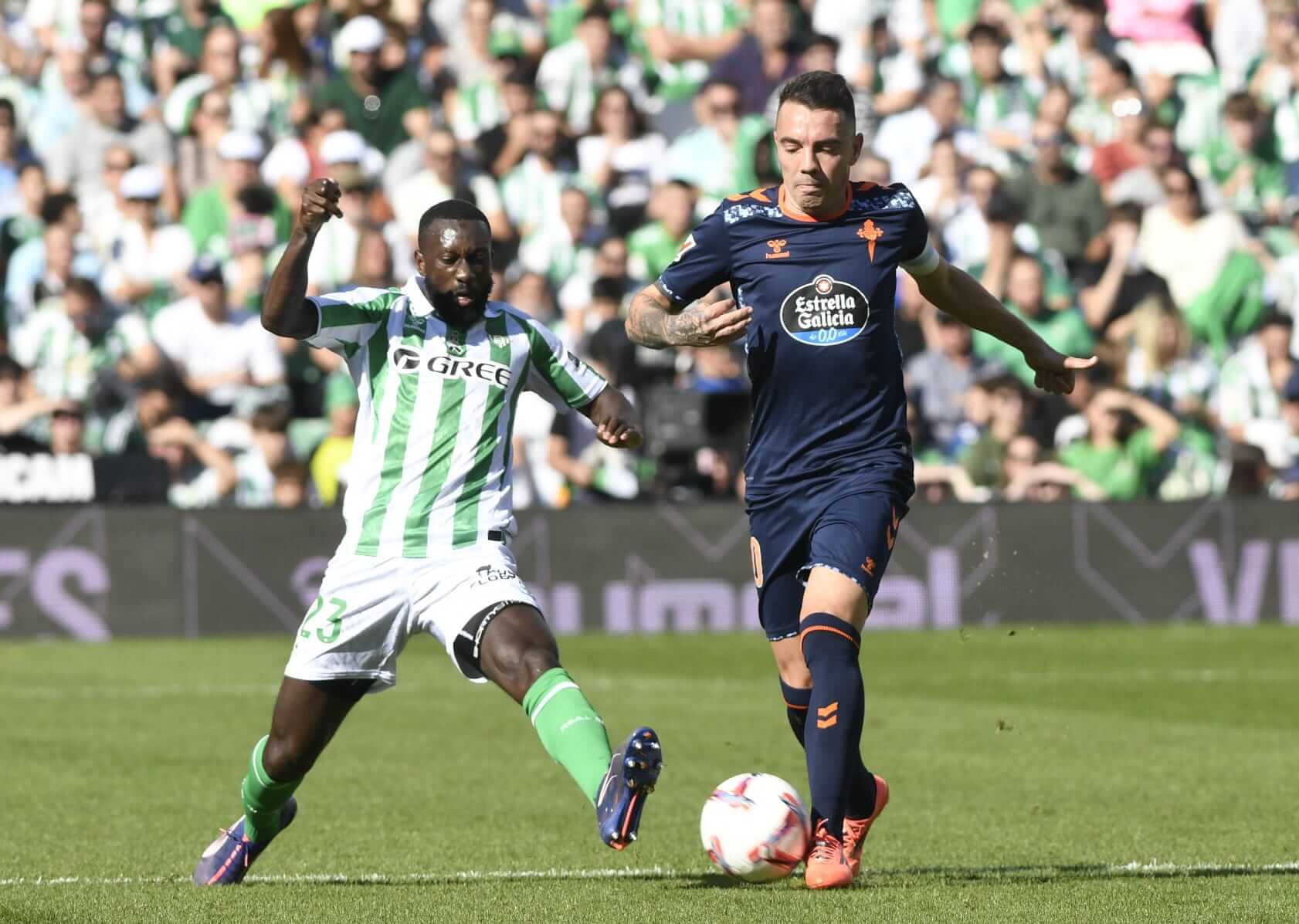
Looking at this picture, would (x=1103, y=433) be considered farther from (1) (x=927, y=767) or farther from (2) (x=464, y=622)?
(2) (x=464, y=622)

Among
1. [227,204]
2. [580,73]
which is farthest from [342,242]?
[580,73]

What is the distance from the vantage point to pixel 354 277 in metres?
17.7

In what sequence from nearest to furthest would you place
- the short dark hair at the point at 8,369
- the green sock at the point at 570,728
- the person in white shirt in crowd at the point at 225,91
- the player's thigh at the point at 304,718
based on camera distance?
the green sock at the point at 570,728 → the player's thigh at the point at 304,718 → the short dark hair at the point at 8,369 → the person in white shirt in crowd at the point at 225,91

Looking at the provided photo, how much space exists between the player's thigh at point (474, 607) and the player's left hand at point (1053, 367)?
180 centimetres

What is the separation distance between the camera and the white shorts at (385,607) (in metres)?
6.42

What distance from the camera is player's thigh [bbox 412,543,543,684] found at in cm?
632

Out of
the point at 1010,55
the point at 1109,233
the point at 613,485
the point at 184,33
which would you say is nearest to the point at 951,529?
the point at 613,485

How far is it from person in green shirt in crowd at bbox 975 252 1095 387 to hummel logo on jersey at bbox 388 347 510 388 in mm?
12081

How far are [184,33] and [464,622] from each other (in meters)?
14.9

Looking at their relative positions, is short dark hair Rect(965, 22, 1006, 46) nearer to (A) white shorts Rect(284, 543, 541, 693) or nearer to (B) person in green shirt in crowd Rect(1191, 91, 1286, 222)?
(B) person in green shirt in crowd Rect(1191, 91, 1286, 222)

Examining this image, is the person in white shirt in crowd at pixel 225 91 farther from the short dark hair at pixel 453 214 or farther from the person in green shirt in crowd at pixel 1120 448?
the short dark hair at pixel 453 214

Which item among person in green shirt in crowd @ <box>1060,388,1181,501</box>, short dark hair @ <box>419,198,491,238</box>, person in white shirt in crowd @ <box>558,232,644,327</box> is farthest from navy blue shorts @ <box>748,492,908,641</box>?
person in green shirt in crowd @ <box>1060,388,1181,501</box>

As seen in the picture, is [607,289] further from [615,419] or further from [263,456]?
[615,419]

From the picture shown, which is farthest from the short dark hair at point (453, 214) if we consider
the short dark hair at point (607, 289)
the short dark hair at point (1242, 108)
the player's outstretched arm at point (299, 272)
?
the short dark hair at point (1242, 108)
